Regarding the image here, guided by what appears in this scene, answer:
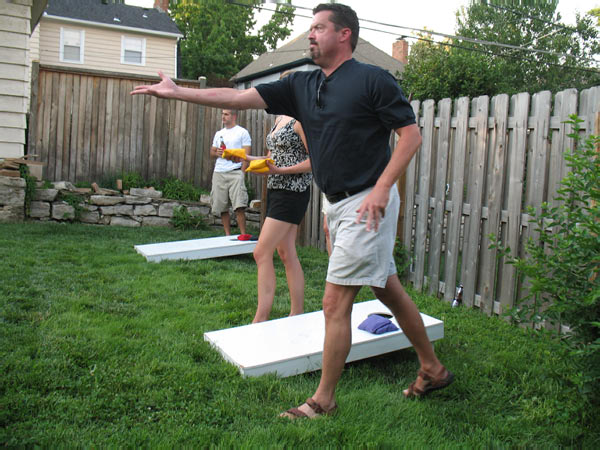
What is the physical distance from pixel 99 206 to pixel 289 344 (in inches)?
236

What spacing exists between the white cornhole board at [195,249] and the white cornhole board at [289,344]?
2.52m

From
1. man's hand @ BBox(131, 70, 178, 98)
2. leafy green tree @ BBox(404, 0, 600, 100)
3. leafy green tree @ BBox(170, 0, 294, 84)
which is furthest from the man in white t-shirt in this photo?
leafy green tree @ BBox(170, 0, 294, 84)

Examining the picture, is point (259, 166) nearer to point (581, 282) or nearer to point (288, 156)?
point (288, 156)

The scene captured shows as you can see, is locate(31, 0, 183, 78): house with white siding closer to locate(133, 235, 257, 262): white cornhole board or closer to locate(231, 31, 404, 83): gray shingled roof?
locate(231, 31, 404, 83): gray shingled roof

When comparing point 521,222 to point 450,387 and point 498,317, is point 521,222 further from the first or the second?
point 450,387

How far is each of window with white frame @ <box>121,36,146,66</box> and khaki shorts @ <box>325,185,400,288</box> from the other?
20.7 meters

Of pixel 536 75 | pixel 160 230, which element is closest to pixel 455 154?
pixel 160 230

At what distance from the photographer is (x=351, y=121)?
2.36 metres

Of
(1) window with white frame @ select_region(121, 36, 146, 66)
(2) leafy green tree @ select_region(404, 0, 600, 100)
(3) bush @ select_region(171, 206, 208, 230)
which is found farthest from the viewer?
(2) leafy green tree @ select_region(404, 0, 600, 100)

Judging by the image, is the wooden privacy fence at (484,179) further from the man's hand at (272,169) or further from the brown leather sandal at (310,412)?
the brown leather sandal at (310,412)

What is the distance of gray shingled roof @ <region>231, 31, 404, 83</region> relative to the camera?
962 inches

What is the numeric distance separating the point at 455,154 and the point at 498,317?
4.72 ft

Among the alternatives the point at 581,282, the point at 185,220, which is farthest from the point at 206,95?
the point at 185,220

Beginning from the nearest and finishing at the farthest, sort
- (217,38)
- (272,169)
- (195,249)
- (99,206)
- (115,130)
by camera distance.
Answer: (272,169) → (195,249) → (99,206) → (115,130) → (217,38)
